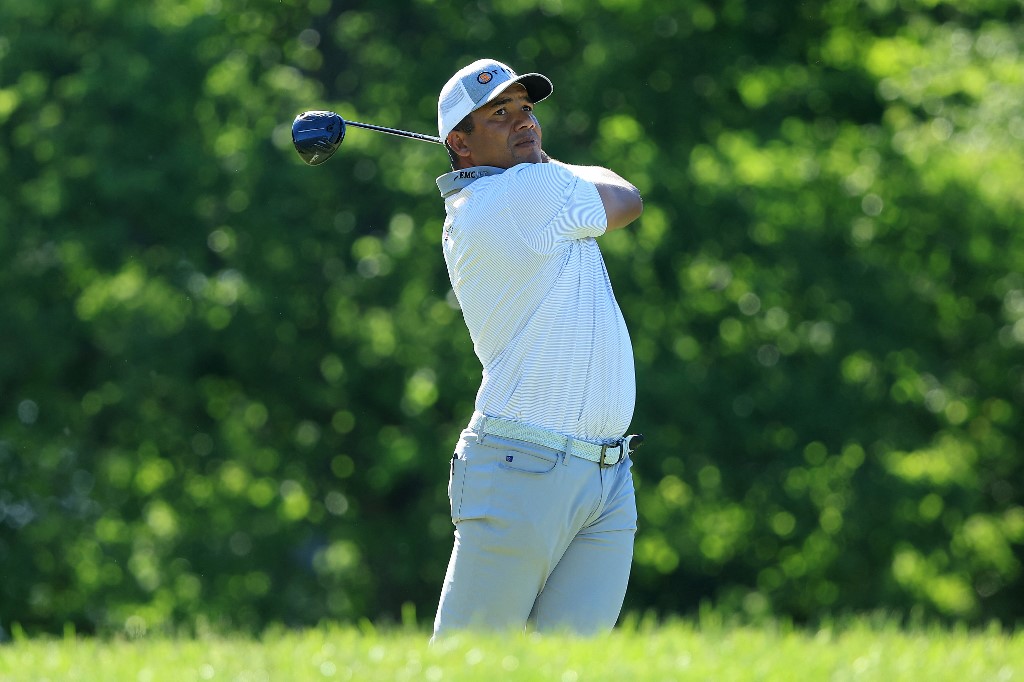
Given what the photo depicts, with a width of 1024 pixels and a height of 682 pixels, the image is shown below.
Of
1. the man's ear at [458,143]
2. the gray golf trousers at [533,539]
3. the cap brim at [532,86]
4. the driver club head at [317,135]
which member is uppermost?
the cap brim at [532,86]

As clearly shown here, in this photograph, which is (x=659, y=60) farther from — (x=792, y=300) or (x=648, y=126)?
(x=792, y=300)

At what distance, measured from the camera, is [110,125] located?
14547 mm

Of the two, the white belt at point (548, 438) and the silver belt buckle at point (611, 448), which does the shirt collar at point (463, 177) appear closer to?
the white belt at point (548, 438)

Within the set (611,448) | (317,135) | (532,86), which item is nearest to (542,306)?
(611,448)

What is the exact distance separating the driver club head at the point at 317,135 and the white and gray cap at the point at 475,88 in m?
0.60

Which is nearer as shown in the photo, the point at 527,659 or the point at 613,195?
the point at 527,659

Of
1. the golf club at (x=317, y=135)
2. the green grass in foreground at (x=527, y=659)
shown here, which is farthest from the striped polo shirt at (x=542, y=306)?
the golf club at (x=317, y=135)

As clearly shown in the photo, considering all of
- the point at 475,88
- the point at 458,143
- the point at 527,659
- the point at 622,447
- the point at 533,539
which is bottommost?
the point at 527,659

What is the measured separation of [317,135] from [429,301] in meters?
9.37

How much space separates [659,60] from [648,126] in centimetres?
62

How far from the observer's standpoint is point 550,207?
426cm

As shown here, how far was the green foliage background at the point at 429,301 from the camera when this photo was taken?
14.5 m

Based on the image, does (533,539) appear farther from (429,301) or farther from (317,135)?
(429,301)

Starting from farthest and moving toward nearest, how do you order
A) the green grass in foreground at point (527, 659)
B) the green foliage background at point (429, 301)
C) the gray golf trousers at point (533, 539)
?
the green foliage background at point (429, 301) < the gray golf trousers at point (533, 539) < the green grass in foreground at point (527, 659)
